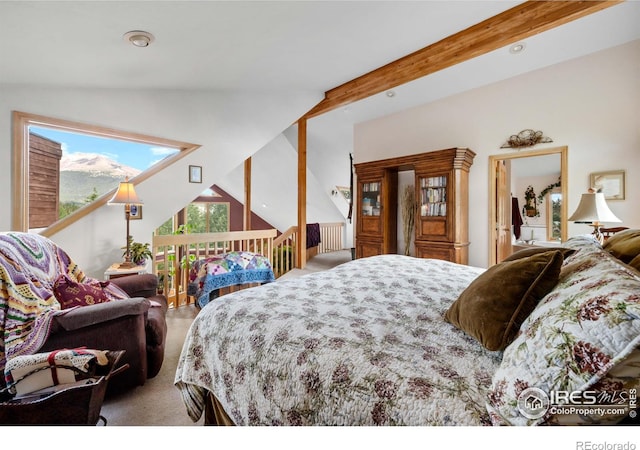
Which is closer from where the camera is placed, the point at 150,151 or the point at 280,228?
the point at 150,151

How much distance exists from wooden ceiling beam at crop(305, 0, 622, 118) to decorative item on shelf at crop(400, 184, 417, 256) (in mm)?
1616

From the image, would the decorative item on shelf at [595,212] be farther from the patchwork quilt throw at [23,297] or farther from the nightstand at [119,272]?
the nightstand at [119,272]

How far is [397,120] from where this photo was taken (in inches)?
184

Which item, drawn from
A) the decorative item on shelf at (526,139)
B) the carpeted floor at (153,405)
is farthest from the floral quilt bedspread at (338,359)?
the decorative item on shelf at (526,139)

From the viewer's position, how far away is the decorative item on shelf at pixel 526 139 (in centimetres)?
332

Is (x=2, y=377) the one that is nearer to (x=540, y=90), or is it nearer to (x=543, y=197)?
(x=540, y=90)

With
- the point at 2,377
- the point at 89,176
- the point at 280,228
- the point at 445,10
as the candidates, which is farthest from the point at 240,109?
the point at 280,228

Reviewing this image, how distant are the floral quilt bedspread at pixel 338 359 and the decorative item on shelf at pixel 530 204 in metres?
5.30

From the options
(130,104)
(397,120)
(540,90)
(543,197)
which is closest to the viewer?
(130,104)

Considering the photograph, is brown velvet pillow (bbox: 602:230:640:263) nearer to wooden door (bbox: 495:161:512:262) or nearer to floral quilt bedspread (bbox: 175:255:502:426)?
floral quilt bedspread (bbox: 175:255:502:426)

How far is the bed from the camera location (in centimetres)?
59

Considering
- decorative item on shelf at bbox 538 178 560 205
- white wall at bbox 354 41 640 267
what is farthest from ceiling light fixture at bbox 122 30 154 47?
decorative item on shelf at bbox 538 178 560 205

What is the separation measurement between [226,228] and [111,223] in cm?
614

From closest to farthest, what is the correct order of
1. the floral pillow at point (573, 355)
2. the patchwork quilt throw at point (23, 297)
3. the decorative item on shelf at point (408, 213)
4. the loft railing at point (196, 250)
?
the floral pillow at point (573, 355), the patchwork quilt throw at point (23, 297), the loft railing at point (196, 250), the decorative item on shelf at point (408, 213)
